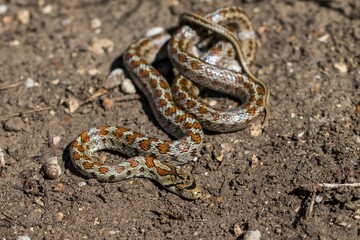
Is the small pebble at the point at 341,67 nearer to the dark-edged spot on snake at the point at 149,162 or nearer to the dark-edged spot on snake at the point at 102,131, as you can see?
the dark-edged spot on snake at the point at 149,162

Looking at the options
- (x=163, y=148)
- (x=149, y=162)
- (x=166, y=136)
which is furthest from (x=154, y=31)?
(x=149, y=162)

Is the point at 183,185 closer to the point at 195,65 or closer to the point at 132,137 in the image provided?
the point at 132,137

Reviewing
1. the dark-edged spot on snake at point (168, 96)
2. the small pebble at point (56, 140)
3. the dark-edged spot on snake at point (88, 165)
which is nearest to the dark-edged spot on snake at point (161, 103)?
the dark-edged spot on snake at point (168, 96)

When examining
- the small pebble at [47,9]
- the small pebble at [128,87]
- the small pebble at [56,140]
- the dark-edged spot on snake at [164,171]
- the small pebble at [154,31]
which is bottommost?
the small pebble at [56,140]

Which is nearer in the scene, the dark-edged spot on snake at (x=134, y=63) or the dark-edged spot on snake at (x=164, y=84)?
the dark-edged spot on snake at (x=164, y=84)

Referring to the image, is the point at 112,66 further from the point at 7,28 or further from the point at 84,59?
the point at 7,28

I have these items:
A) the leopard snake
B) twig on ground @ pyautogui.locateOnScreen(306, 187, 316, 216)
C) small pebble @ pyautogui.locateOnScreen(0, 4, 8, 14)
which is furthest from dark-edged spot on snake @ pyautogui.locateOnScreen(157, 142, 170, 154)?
small pebble @ pyautogui.locateOnScreen(0, 4, 8, 14)
